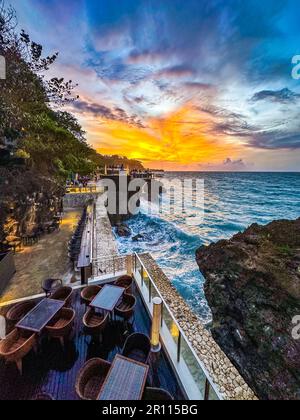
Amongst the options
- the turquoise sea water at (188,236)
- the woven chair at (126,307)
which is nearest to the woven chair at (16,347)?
the woven chair at (126,307)

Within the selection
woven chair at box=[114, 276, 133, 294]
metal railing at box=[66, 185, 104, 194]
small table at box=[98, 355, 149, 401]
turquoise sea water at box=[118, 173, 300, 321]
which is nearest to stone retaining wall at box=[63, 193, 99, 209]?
metal railing at box=[66, 185, 104, 194]

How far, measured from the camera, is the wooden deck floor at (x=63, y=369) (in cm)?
307

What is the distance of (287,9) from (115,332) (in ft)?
42.2

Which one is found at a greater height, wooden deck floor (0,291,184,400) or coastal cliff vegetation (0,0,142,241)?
coastal cliff vegetation (0,0,142,241)

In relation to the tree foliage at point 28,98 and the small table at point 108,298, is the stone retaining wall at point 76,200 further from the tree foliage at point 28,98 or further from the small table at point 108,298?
the small table at point 108,298

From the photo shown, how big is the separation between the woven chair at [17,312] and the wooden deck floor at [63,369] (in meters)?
0.88

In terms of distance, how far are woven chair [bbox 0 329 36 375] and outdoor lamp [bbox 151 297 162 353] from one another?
94.7 inches

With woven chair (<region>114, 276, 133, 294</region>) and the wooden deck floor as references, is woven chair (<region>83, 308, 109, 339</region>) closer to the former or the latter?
the wooden deck floor

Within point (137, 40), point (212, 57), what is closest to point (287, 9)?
point (212, 57)

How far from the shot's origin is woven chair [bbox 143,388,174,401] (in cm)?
248

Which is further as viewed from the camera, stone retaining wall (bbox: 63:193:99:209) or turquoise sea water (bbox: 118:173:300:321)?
stone retaining wall (bbox: 63:193:99:209)

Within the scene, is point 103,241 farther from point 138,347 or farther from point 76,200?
point 76,200

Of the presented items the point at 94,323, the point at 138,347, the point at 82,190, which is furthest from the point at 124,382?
the point at 82,190
